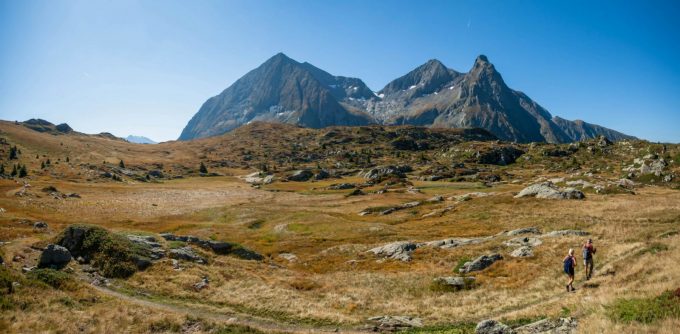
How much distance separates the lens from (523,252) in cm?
4341

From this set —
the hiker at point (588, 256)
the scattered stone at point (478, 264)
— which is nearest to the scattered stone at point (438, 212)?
the scattered stone at point (478, 264)

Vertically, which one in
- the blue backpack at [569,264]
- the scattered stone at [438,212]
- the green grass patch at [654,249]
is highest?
the green grass patch at [654,249]

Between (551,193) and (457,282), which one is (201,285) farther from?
(551,193)

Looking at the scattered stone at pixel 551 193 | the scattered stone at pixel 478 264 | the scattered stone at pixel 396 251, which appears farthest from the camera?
the scattered stone at pixel 551 193

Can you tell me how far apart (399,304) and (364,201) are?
94.3 metres

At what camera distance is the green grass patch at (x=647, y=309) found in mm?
15844

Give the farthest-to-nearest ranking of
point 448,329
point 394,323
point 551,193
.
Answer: point 551,193
point 394,323
point 448,329

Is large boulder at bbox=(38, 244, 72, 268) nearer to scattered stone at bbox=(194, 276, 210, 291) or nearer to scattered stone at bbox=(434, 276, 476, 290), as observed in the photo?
scattered stone at bbox=(194, 276, 210, 291)

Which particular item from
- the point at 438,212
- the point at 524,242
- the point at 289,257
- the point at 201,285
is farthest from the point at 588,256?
the point at 438,212

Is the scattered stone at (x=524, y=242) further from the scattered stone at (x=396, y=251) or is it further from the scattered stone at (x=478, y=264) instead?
the scattered stone at (x=396, y=251)

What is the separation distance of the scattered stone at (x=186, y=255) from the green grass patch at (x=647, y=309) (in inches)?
1463

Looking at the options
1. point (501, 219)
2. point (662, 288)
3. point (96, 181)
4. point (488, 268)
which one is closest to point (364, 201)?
point (501, 219)

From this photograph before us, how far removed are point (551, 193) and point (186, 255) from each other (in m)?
86.2

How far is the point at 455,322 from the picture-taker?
25.7m
